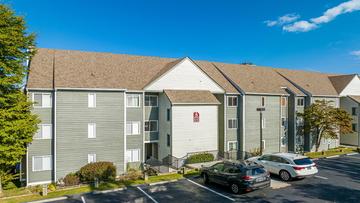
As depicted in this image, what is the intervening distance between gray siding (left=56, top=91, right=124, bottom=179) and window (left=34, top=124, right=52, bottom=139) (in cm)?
83

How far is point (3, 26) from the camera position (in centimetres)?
1814

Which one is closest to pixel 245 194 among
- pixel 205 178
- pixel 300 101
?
pixel 205 178

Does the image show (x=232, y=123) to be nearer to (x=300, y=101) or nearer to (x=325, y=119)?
(x=300, y=101)

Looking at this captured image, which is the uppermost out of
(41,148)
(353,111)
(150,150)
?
(353,111)

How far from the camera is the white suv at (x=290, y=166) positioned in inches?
735

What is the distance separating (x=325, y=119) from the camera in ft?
107

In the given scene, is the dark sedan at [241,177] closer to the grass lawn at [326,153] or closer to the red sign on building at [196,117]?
the red sign on building at [196,117]

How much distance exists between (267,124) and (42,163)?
2597 centimetres

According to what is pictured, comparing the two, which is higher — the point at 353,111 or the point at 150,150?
the point at 353,111

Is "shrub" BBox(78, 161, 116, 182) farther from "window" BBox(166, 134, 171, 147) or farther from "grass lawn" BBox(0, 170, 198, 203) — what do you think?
"window" BBox(166, 134, 171, 147)

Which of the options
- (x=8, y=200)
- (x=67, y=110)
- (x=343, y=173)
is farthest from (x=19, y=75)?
(x=343, y=173)

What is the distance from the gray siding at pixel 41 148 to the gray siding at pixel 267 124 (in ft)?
71.3

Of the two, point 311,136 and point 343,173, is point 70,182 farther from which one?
point 311,136

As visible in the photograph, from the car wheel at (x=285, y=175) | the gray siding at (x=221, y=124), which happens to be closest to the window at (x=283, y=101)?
the gray siding at (x=221, y=124)
